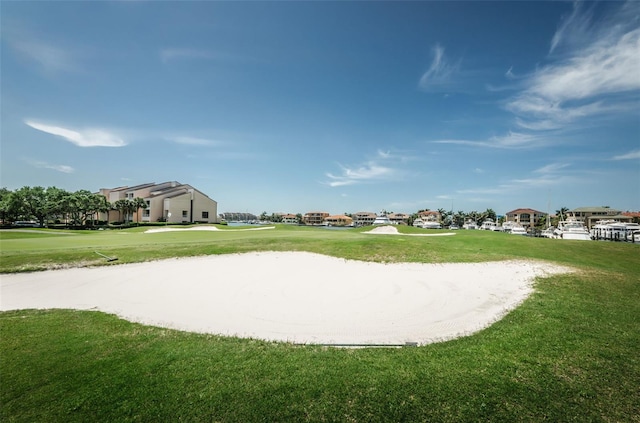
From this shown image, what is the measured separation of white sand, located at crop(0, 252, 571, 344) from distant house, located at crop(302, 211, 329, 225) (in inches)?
6469

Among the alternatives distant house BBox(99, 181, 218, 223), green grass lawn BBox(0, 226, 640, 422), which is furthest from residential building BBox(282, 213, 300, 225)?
green grass lawn BBox(0, 226, 640, 422)

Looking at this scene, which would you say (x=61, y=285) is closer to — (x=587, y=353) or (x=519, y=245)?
(x=587, y=353)

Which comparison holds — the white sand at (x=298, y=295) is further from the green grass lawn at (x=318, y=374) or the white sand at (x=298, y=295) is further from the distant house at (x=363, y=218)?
the distant house at (x=363, y=218)

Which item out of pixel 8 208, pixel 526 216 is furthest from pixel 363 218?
pixel 8 208

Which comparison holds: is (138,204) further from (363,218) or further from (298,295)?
(363,218)

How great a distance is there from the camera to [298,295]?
9.69m

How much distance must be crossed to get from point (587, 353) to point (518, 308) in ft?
9.74

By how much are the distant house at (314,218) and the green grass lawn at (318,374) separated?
564 feet

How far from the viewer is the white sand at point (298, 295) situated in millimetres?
A: 7051

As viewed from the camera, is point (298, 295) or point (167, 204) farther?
point (167, 204)

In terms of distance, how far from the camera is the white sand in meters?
7.05

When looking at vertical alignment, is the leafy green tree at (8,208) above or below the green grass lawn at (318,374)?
above

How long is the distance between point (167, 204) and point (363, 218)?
124140 mm

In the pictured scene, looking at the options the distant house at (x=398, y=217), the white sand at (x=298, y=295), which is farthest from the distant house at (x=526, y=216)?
the white sand at (x=298, y=295)
